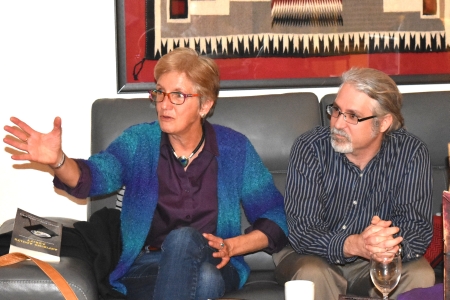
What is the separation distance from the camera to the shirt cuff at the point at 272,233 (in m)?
2.67

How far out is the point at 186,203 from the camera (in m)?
2.67

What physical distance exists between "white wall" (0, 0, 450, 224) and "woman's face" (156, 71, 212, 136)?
0.68m

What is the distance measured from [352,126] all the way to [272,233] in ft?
1.65

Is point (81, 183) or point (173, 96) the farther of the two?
point (173, 96)

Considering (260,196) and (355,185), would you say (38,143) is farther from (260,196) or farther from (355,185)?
(355,185)

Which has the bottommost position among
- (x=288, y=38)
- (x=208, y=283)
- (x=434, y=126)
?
(x=208, y=283)

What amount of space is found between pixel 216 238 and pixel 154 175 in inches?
14.6

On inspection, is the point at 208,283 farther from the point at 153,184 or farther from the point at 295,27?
the point at 295,27

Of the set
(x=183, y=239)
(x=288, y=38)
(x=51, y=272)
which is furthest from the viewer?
(x=288, y=38)

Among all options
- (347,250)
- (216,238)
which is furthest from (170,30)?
(347,250)

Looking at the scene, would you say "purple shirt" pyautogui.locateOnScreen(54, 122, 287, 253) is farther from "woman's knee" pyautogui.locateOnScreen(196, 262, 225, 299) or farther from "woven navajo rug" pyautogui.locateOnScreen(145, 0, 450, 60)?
"woven navajo rug" pyautogui.locateOnScreen(145, 0, 450, 60)

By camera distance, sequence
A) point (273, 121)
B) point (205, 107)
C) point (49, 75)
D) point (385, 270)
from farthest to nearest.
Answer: point (49, 75) < point (273, 121) < point (205, 107) < point (385, 270)

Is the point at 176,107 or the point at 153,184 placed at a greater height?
the point at 176,107

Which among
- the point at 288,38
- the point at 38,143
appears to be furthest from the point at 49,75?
the point at 288,38
